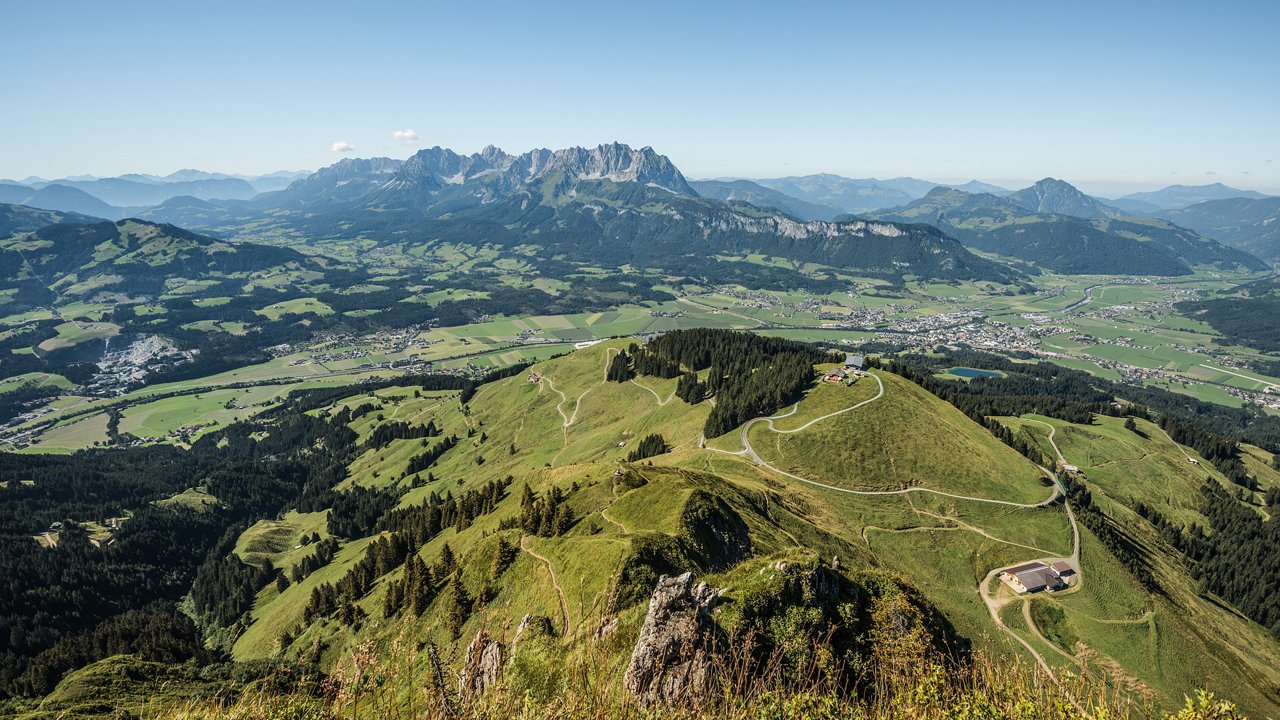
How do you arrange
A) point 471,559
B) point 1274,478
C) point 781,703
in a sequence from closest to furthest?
point 781,703
point 471,559
point 1274,478

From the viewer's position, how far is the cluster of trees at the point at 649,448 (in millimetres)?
125863

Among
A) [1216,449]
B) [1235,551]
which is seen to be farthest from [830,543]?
[1216,449]

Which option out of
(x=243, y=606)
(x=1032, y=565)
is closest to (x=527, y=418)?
(x=243, y=606)

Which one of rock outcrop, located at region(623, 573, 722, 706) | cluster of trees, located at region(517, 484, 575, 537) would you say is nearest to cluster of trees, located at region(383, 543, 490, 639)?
cluster of trees, located at region(517, 484, 575, 537)

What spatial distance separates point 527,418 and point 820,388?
10195 cm

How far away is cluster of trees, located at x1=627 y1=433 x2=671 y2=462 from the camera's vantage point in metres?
126

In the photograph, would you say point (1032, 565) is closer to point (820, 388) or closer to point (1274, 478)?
point (820, 388)

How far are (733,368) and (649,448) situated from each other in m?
47.3

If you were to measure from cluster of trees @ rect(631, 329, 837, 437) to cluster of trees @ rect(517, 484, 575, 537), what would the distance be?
171 ft

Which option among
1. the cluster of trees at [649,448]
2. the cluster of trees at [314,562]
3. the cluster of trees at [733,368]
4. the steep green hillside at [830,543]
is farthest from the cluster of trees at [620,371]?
the cluster of trees at [314,562]

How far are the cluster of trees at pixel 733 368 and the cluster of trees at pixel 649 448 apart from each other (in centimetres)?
1206

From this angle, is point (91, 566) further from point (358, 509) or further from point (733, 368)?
point (733, 368)

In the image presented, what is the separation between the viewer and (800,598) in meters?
42.8

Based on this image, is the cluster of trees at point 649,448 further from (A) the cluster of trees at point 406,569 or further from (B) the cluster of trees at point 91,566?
(B) the cluster of trees at point 91,566
